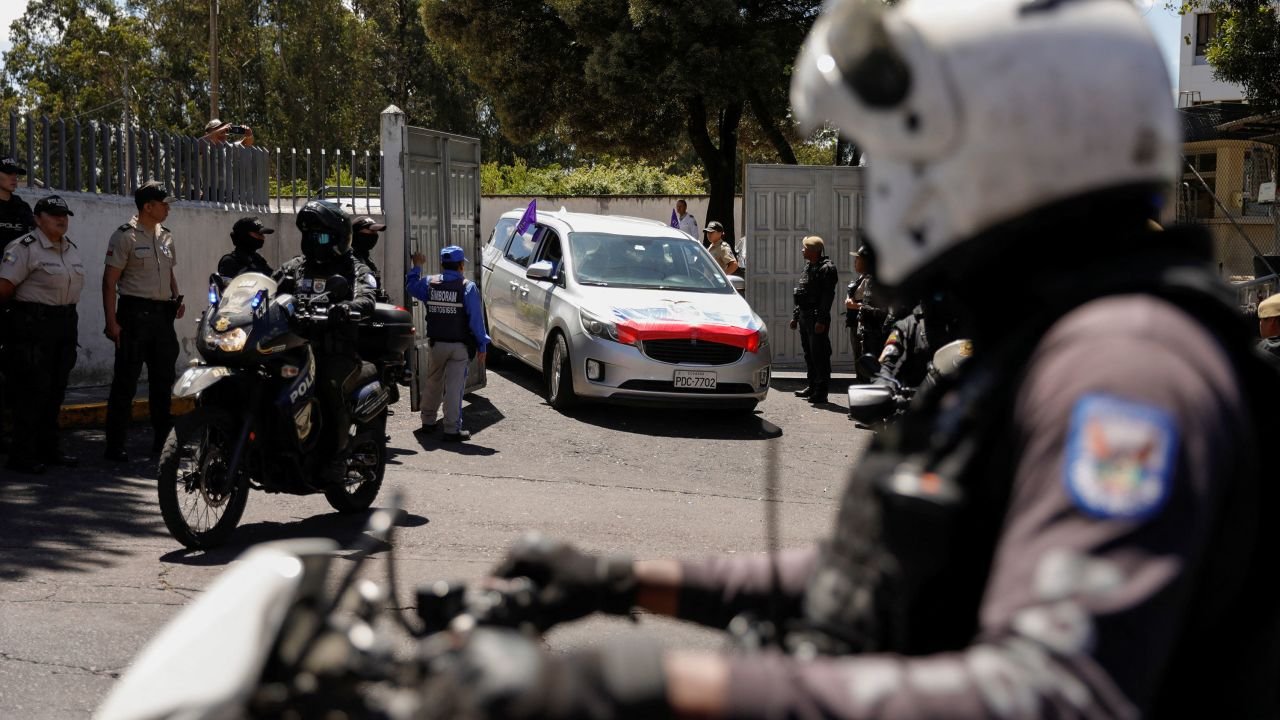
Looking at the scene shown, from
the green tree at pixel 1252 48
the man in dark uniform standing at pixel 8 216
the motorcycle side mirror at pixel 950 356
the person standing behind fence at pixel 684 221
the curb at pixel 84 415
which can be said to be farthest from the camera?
the person standing behind fence at pixel 684 221

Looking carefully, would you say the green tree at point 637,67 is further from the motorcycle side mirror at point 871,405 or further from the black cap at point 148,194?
the motorcycle side mirror at point 871,405

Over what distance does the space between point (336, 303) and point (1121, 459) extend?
6.62 meters

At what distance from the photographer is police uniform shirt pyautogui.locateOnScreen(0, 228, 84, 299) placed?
8523 mm

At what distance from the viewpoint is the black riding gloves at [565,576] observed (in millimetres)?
1688

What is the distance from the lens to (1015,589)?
1194 millimetres

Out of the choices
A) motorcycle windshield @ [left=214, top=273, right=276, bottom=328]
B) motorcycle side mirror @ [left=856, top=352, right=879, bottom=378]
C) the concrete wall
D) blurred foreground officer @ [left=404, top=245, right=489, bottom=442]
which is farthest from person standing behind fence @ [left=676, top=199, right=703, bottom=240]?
motorcycle windshield @ [left=214, top=273, right=276, bottom=328]

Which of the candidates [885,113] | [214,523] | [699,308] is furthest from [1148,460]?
[699,308]

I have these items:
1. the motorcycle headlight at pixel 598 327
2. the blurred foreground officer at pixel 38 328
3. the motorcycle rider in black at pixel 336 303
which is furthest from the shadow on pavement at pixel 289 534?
the motorcycle headlight at pixel 598 327

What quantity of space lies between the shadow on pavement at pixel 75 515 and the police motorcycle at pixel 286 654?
509 cm

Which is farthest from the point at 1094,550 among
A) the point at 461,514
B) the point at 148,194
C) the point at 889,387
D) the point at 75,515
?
the point at 148,194

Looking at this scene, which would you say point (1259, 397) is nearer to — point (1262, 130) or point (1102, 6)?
point (1102, 6)

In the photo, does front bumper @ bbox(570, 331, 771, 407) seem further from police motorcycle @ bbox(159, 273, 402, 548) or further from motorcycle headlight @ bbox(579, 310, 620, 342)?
police motorcycle @ bbox(159, 273, 402, 548)

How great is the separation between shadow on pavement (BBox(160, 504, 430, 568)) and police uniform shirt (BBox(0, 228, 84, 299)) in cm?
242

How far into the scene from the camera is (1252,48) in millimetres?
17281
